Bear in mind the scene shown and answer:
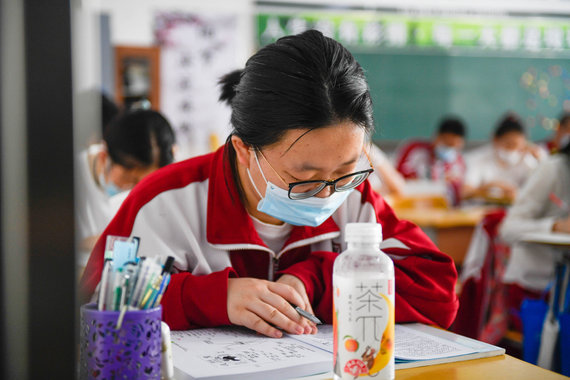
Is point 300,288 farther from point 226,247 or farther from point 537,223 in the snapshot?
point 537,223

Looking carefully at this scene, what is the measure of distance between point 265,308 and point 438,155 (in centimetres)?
460

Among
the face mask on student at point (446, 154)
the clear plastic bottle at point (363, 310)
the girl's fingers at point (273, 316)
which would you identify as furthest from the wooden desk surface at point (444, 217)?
the clear plastic bottle at point (363, 310)

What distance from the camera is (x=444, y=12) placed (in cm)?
589

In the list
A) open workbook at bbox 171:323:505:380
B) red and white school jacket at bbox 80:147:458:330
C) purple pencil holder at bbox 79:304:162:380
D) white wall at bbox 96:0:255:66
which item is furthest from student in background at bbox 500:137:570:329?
white wall at bbox 96:0:255:66

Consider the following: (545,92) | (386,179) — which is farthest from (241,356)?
(545,92)

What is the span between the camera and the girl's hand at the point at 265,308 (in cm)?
105

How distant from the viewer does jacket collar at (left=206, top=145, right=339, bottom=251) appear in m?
1.21

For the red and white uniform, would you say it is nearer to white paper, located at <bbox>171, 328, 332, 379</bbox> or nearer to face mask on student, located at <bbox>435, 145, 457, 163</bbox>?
face mask on student, located at <bbox>435, 145, 457, 163</bbox>

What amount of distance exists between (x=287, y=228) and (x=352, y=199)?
15cm

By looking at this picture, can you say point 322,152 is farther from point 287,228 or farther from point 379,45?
point 379,45

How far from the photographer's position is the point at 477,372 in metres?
0.90

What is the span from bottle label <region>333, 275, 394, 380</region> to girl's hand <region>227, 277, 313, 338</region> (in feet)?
0.97

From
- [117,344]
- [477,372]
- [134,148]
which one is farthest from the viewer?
[134,148]

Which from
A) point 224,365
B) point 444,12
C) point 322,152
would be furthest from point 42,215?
point 444,12
